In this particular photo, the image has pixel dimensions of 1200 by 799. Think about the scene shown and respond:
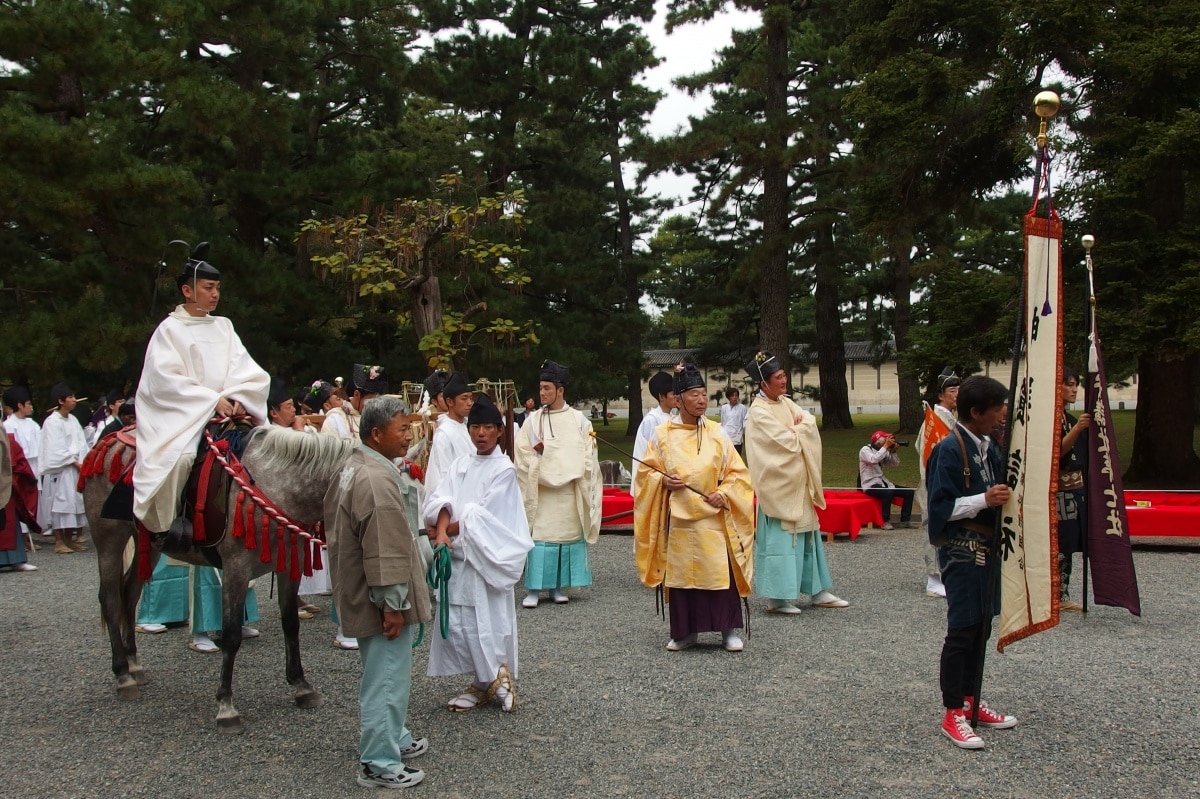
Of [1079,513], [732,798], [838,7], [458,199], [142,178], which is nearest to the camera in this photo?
[732,798]

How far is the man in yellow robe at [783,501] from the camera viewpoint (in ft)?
25.0

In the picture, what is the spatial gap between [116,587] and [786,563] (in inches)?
180

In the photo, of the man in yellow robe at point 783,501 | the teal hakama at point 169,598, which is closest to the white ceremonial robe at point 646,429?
the man in yellow robe at point 783,501

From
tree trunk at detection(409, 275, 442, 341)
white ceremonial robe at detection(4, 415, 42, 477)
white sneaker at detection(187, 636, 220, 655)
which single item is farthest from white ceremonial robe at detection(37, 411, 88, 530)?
white sneaker at detection(187, 636, 220, 655)

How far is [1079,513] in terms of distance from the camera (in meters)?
7.43

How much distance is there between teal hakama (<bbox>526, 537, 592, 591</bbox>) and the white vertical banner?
453 cm

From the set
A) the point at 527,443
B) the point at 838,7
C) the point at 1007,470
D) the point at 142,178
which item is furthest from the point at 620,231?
the point at 1007,470

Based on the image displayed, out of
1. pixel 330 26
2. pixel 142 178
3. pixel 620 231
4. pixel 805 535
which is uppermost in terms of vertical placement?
pixel 330 26

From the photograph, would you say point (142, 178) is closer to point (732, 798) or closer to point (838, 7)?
point (838, 7)

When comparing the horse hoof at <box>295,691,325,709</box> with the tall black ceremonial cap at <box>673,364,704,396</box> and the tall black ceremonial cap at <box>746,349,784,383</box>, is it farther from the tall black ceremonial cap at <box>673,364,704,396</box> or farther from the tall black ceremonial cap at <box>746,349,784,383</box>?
the tall black ceremonial cap at <box>746,349,784,383</box>

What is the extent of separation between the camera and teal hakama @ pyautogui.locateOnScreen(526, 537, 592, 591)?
8250 mm

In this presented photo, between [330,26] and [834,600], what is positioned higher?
[330,26]

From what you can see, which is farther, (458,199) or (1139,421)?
(458,199)

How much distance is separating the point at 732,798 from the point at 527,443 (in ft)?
16.8
